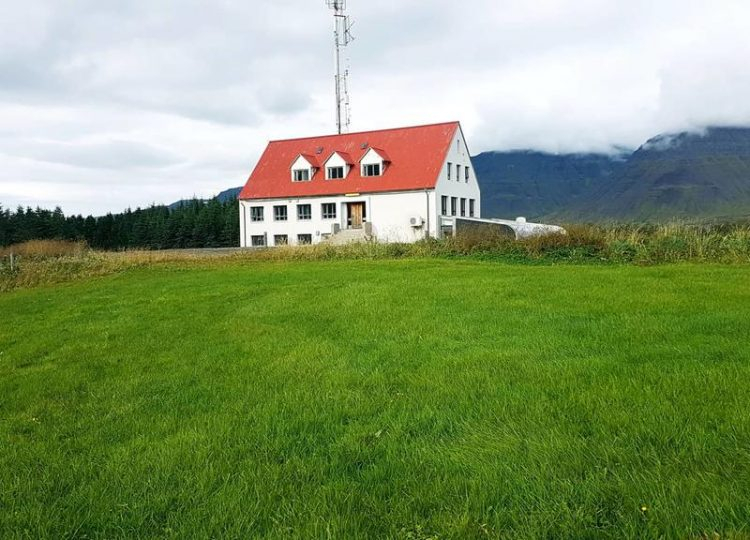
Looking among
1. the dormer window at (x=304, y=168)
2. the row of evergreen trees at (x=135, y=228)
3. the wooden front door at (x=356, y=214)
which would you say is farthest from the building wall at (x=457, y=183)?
the row of evergreen trees at (x=135, y=228)

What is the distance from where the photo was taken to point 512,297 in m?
9.90

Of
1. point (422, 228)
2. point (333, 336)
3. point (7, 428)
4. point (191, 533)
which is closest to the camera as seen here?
point (191, 533)

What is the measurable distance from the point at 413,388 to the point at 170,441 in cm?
220

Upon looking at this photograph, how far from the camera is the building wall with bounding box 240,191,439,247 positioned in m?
38.8

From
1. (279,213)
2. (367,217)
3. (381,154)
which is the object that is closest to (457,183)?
(381,154)

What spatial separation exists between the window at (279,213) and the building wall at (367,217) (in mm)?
230

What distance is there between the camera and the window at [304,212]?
42344 mm

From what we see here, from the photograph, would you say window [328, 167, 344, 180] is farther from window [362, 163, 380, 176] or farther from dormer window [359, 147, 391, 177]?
window [362, 163, 380, 176]

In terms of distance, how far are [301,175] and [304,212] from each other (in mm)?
2993

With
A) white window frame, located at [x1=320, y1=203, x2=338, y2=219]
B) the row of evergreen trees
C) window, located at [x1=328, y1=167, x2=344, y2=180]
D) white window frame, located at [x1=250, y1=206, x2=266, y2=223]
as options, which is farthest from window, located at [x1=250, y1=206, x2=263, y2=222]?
the row of evergreen trees

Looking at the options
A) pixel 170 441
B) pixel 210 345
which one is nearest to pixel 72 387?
pixel 210 345

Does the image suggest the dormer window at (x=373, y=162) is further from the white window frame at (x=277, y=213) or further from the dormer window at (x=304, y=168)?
the white window frame at (x=277, y=213)

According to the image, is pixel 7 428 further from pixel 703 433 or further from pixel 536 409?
pixel 703 433

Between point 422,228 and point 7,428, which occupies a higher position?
point 422,228
